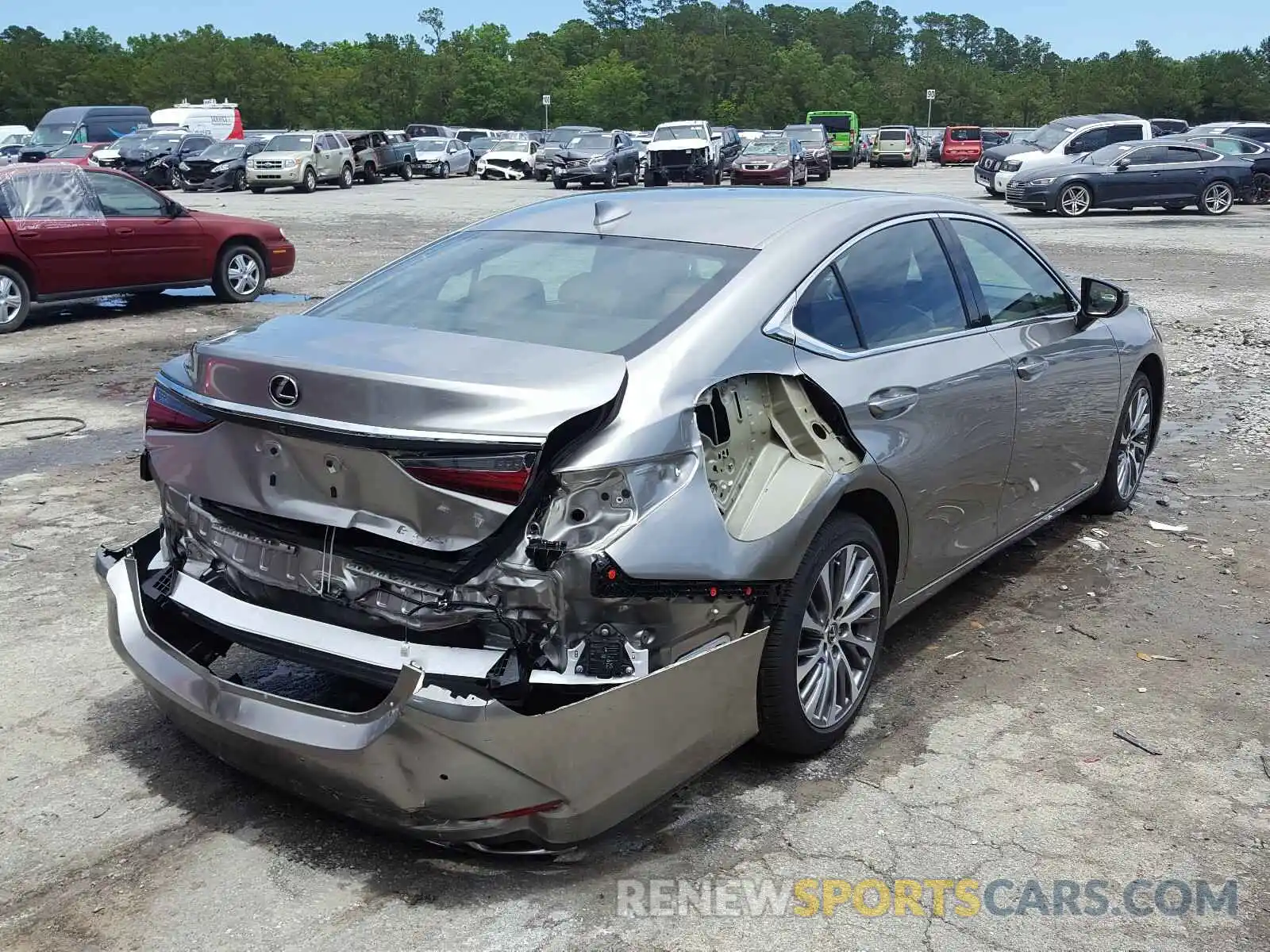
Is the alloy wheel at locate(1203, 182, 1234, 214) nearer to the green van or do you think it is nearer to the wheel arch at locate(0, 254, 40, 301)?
the wheel arch at locate(0, 254, 40, 301)

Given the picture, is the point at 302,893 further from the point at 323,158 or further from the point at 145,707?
the point at 323,158

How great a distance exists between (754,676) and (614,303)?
1.24m

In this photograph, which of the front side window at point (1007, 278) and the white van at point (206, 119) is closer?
the front side window at point (1007, 278)

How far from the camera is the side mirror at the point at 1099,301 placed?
18.4 feet

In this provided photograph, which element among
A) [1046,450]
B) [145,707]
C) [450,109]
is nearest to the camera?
[145,707]

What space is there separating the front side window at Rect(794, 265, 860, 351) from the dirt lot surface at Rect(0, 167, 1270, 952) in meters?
1.30

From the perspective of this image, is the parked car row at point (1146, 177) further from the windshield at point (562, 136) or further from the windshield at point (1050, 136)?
the windshield at point (562, 136)

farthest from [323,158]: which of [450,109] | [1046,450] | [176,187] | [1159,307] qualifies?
[450,109]

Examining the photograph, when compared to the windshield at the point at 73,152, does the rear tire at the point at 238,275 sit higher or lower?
lower

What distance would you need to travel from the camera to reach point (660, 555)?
3.16m

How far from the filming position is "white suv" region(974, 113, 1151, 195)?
27938 mm

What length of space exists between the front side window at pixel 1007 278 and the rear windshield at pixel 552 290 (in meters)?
1.42

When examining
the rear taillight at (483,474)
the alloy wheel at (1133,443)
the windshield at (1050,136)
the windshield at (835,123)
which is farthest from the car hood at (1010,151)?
the rear taillight at (483,474)

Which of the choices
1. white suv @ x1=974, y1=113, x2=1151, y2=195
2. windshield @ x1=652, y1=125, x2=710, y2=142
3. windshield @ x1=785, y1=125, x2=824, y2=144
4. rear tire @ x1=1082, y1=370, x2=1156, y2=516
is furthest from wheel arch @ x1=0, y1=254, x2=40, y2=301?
windshield @ x1=785, y1=125, x2=824, y2=144
